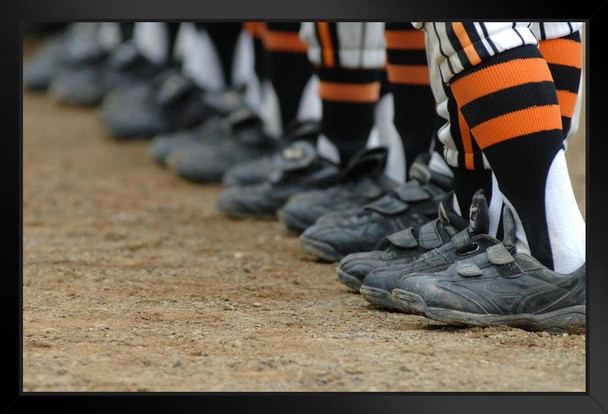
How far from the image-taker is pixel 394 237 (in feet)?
6.37

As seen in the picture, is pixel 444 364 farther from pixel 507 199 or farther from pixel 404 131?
pixel 404 131

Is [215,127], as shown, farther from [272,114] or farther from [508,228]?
[508,228]

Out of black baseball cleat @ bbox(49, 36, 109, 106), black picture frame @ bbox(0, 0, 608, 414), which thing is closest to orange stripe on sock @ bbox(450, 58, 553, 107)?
black picture frame @ bbox(0, 0, 608, 414)

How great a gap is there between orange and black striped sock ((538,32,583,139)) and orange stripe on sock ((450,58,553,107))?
129 mm

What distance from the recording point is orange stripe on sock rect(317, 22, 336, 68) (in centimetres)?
259

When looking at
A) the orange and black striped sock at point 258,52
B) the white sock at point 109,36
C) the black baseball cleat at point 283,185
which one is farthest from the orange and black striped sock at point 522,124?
the white sock at point 109,36

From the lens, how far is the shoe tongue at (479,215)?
1.74 meters

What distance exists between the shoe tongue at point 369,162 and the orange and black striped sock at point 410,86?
0.13 meters

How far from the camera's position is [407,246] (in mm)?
1917

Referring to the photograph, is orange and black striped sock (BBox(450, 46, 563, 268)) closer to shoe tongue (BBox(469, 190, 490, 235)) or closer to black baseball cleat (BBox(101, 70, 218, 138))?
shoe tongue (BBox(469, 190, 490, 235))

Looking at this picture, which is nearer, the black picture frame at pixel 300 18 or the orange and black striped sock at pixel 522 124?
the black picture frame at pixel 300 18

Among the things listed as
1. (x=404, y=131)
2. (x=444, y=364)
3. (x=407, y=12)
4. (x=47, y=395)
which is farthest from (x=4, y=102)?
(x=404, y=131)

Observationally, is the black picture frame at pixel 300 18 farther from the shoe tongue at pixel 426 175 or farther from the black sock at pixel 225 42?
the black sock at pixel 225 42

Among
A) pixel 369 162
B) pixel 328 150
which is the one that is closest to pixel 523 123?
pixel 369 162
